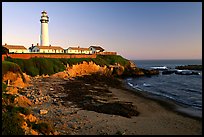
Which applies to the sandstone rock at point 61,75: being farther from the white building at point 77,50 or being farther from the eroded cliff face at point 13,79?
the white building at point 77,50

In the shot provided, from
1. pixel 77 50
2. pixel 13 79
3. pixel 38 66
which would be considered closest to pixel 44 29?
pixel 77 50

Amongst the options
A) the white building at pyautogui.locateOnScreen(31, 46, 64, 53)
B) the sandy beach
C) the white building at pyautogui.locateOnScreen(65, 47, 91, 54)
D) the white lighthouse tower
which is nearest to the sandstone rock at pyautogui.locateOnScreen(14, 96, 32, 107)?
the sandy beach

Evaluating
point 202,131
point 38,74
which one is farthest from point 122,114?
point 38,74

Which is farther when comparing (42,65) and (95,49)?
(95,49)

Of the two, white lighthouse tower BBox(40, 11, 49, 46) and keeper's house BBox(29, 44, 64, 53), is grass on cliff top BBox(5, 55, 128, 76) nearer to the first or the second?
keeper's house BBox(29, 44, 64, 53)

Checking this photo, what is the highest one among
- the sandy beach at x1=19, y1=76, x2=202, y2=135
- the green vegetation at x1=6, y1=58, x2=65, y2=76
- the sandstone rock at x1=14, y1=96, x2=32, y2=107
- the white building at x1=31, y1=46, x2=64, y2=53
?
the white building at x1=31, y1=46, x2=64, y2=53

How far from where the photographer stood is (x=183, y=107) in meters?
22.5

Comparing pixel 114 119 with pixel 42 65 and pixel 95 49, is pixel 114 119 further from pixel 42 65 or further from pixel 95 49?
pixel 95 49

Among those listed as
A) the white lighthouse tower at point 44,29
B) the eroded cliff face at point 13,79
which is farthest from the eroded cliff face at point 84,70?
the white lighthouse tower at point 44,29

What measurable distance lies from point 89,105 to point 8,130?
1160 centimetres

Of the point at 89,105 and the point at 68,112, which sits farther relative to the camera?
the point at 89,105

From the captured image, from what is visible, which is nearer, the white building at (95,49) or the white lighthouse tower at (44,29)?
the white lighthouse tower at (44,29)

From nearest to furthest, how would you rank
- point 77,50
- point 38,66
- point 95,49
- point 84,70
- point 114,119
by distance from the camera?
point 114,119, point 38,66, point 84,70, point 77,50, point 95,49

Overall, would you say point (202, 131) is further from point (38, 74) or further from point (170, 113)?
point (38, 74)
